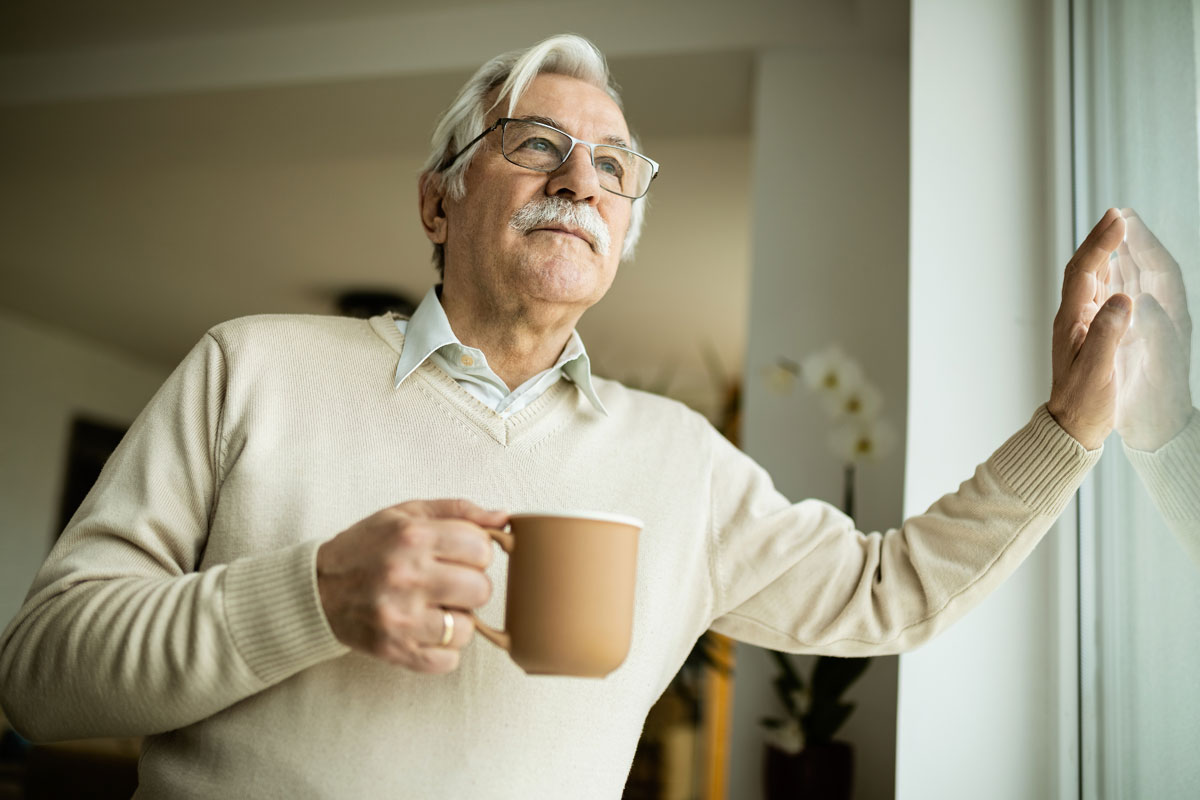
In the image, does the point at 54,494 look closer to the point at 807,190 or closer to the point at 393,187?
the point at 393,187

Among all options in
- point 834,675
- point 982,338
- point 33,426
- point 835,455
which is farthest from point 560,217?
point 33,426

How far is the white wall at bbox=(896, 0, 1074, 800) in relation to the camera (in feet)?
3.70

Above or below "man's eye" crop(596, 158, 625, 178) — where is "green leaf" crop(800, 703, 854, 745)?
below

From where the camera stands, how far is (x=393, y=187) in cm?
392

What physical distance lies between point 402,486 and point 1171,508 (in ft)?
2.51

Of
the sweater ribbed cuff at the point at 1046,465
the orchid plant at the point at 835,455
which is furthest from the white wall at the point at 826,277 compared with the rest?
the sweater ribbed cuff at the point at 1046,465

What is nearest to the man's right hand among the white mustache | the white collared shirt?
the white collared shirt

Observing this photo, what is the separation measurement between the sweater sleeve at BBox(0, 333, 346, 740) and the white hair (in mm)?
542

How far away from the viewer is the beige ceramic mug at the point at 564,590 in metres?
0.68

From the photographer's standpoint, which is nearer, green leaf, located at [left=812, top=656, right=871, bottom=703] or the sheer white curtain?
the sheer white curtain

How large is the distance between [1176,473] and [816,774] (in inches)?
47.2

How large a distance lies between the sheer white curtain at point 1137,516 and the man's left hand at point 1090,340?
0.07m

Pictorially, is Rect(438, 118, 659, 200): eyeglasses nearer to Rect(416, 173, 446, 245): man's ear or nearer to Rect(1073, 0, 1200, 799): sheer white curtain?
Rect(416, 173, 446, 245): man's ear

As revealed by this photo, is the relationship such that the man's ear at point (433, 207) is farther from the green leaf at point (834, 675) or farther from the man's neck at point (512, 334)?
the green leaf at point (834, 675)
